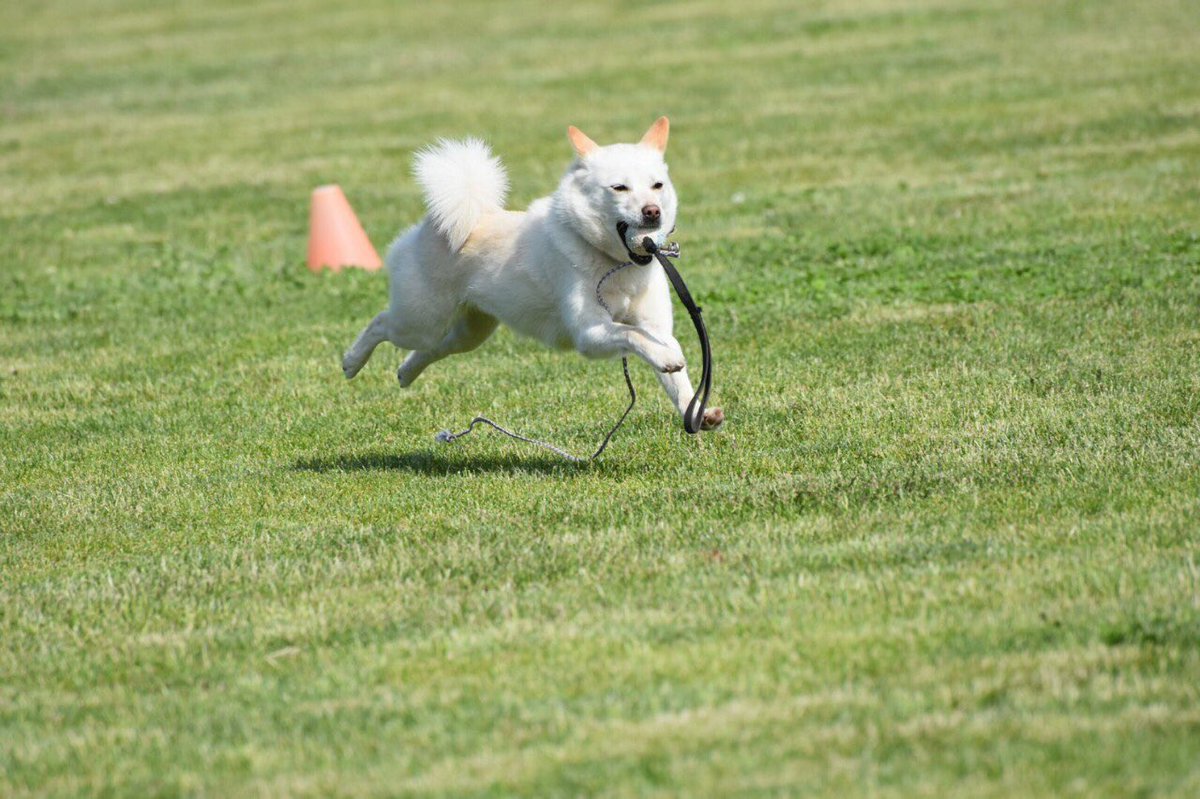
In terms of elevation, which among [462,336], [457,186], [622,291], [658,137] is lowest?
[462,336]

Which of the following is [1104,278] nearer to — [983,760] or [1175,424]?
[1175,424]

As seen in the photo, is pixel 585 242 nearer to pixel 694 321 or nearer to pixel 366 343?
pixel 694 321

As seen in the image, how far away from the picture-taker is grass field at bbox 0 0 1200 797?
4.11 m

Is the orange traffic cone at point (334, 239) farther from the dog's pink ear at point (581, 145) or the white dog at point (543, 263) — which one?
the dog's pink ear at point (581, 145)

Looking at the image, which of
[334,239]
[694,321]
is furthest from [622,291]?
[334,239]

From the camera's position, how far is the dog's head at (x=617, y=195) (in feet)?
21.5

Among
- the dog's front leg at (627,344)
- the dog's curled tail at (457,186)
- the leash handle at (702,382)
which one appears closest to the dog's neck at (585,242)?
the leash handle at (702,382)

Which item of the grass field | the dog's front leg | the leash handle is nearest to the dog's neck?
the leash handle

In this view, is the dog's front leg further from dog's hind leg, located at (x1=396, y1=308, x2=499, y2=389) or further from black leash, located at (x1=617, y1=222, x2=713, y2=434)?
dog's hind leg, located at (x1=396, y1=308, x2=499, y2=389)

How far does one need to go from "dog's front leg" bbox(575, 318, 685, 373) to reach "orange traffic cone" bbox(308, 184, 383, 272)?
6.28 meters

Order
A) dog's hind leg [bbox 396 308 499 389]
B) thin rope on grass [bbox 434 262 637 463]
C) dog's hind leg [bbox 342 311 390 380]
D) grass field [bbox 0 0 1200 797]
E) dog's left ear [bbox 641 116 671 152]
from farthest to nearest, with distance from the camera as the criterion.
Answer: dog's hind leg [bbox 342 311 390 380] < dog's hind leg [bbox 396 308 499 389] < dog's left ear [bbox 641 116 671 152] < thin rope on grass [bbox 434 262 637 463] < grass field [bbox 0 0 1200 797]

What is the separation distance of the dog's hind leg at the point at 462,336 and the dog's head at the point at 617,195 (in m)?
1.08

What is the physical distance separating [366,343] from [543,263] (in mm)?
1475

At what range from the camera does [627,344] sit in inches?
259
